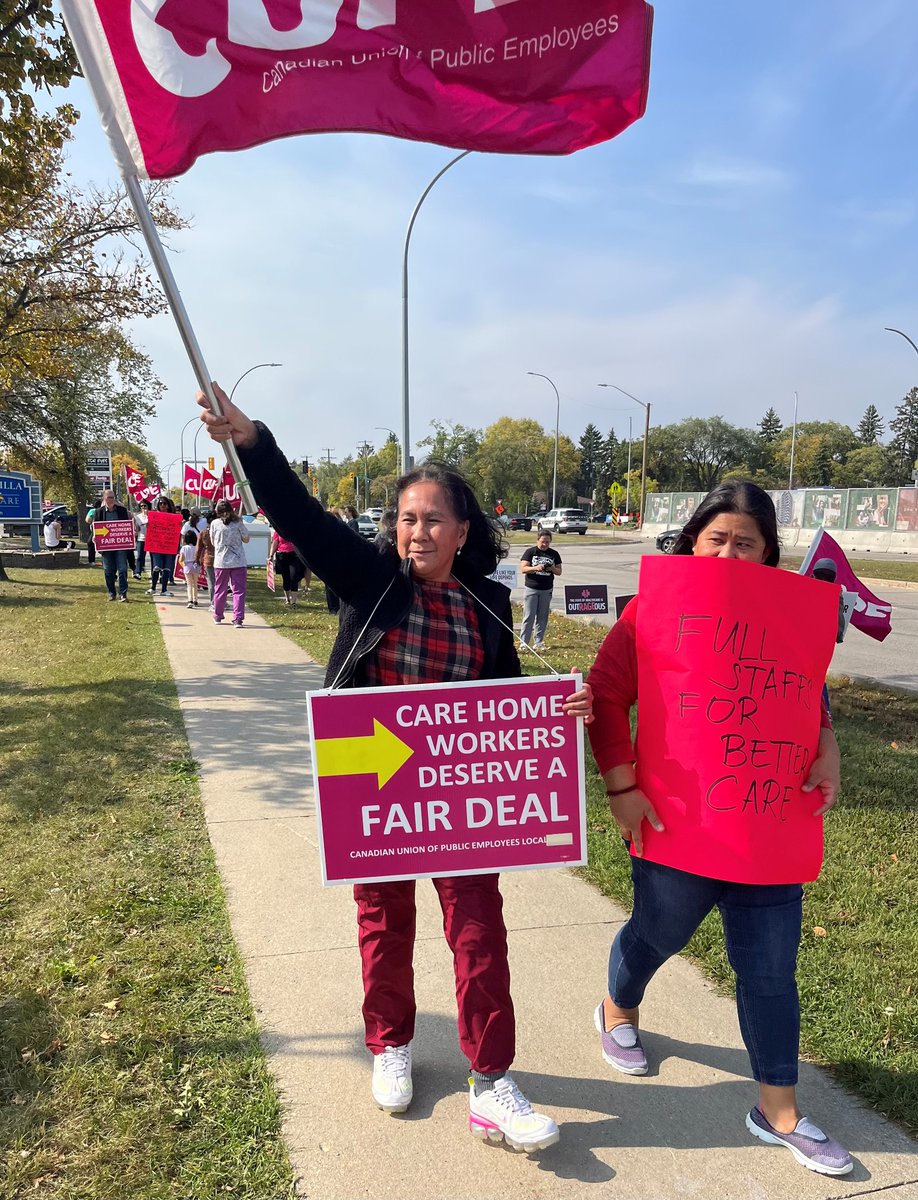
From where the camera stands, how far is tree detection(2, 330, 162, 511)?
3178cm

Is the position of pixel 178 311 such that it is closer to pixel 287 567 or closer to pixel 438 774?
pixel 438 774

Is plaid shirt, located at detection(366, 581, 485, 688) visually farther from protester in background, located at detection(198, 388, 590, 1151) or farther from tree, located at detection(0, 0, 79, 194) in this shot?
tree, located at detection(0, 0, 79, 194)

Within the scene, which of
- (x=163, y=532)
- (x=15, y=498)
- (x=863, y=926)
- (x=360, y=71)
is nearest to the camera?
(x=360, y=71)

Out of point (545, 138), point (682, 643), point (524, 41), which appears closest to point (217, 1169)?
point (682, 643)

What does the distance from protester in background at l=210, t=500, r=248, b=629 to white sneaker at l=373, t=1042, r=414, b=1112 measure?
995cm

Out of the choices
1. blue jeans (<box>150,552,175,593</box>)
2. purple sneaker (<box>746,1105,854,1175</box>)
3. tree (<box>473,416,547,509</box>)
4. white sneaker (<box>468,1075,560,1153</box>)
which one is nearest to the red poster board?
blue jeans (<box>150,552,175,593</box>)

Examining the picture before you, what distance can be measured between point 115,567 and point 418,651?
14093 mm

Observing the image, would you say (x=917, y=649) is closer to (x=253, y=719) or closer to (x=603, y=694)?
(x=253, y=719)

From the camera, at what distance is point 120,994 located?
297 cm

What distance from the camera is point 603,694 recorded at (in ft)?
8.19

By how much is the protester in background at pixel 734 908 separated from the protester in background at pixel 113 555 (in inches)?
524

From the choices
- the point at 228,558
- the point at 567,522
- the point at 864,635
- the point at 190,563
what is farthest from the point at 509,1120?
the point at 567,522

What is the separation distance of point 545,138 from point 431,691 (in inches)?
81.0

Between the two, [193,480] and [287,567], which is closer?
[287,567]
